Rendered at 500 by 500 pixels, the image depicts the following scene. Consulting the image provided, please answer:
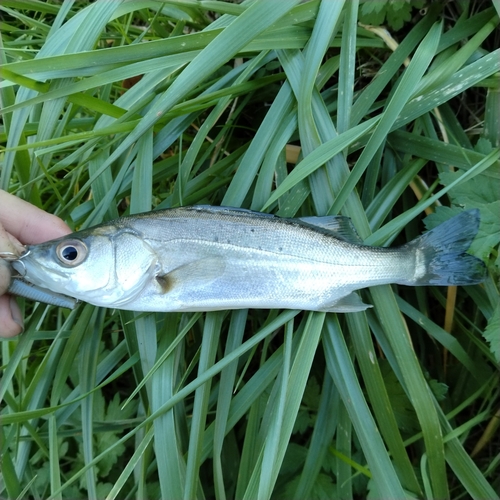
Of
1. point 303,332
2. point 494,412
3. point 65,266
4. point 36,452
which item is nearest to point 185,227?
point 65,266

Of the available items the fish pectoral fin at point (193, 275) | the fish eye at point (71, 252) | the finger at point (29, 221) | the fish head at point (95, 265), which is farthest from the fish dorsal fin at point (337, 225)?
the finger at point (29, 221)

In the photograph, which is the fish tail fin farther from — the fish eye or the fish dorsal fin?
the fish eye

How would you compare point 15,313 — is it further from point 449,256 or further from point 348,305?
point 449,256

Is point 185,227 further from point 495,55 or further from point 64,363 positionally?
point 495,55

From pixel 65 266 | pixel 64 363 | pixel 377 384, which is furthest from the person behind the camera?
pixel 64 363

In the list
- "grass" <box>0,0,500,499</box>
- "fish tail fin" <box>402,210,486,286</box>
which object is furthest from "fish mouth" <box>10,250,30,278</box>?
"fish tail fin" <box>402,210,486,286</box>

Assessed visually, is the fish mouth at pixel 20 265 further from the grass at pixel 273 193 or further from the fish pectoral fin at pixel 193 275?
the fish pectoral fin at pixel 193 275
